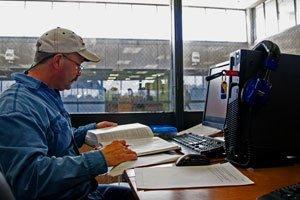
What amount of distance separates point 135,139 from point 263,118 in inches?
26.0

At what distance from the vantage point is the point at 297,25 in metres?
2.23

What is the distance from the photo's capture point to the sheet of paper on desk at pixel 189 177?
845 millimetres

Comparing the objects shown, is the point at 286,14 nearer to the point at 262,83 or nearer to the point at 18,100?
the point at 262,83

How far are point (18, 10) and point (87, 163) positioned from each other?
1.96 m

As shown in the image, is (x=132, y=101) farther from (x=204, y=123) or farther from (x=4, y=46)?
(x=4, y=46)

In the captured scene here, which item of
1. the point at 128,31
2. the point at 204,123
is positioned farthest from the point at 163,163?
the point at 128,31

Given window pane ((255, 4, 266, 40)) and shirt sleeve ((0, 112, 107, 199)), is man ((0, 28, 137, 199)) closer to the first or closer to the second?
shirt sleeve ((0, 112, 107, 199))

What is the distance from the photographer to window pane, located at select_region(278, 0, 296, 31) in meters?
2.34

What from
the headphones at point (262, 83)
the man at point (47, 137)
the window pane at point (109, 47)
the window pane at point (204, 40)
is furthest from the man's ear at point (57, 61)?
the window pane at point (204, 40)

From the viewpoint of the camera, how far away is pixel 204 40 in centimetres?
270

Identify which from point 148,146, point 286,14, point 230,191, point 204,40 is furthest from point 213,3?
point 230,191

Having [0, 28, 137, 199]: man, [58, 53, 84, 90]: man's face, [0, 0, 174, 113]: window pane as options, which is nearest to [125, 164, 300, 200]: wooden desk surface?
[0, 28, 137, 199]: man

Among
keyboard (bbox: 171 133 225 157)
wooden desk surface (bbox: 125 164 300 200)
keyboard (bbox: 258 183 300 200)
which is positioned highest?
keyboard (bbox: 171 133 225 157)

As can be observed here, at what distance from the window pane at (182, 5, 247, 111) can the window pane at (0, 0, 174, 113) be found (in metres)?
0.15
